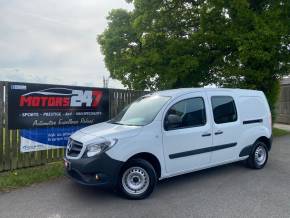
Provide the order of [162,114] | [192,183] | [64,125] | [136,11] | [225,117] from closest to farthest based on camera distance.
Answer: [162,114], [192,183], [225,117], [64,125], [136,11]

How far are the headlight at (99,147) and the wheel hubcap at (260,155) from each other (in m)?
3.94

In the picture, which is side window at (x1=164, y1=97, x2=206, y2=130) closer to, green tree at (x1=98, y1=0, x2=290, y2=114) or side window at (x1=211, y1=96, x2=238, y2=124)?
side window at (x1=211, y1=96, x2=238, y2=124)

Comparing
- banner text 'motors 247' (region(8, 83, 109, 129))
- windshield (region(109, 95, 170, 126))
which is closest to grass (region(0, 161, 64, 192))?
banner text 'motors 247' (region(8, 83, 109, 129))

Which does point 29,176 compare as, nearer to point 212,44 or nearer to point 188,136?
point 188,136

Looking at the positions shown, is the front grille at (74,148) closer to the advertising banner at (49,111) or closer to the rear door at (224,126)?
the advertising banner at (49,111)

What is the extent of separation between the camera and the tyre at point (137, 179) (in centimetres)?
527

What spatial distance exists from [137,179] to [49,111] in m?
3.47

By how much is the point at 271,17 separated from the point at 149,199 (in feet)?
33.0

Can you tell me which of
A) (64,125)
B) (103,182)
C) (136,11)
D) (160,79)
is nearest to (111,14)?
(136,11)

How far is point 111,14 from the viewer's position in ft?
67.6

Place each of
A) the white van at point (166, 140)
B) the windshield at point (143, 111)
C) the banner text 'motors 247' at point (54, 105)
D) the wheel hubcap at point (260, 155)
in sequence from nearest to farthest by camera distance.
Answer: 1. the white van at point (166, 140)
2. the windshield at point (143, 111)
3. the banner text 'motors 247' at point (54, 105)
4. the wheel hubcap at point (260, 155)

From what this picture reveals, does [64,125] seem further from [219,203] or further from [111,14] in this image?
[111,14]

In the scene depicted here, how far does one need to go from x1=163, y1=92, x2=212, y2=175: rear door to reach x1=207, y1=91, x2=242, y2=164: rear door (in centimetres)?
19

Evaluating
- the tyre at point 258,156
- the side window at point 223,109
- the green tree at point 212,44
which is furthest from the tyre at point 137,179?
the green tree at point 212,44
